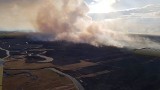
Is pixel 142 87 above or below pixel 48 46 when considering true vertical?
below

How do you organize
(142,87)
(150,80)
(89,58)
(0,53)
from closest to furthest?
(142,87) → (150,80) → (89,58) → (0,53)

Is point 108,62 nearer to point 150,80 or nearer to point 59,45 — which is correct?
point 150,80

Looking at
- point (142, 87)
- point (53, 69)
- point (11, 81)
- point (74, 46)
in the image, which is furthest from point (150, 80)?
point (74, 46)

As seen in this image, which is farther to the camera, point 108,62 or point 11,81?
point 108,62

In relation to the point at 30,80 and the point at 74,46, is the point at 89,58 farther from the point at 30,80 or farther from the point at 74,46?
the point at 30,80

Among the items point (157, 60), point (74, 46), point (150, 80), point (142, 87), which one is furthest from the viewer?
point (74, 46)

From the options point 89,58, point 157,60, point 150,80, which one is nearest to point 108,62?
point 89,58
